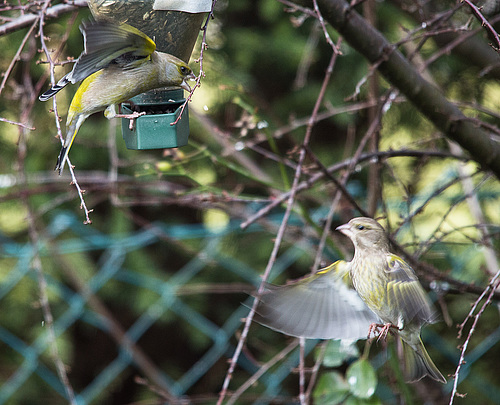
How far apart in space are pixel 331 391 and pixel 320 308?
15.5 inches

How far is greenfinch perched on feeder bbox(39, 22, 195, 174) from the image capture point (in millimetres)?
1632

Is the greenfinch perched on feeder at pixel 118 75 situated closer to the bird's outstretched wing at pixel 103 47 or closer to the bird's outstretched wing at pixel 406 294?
the bird's outstretched wing at pixel 103 47

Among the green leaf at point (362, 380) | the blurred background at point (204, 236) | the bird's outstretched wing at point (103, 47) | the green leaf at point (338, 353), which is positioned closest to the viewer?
the bird's outstretched wing at point (103, 47)

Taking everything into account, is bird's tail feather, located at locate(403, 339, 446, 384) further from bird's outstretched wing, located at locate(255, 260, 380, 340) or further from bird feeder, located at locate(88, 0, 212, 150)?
bird feeder, located at locate(88, 0, 212, 150)

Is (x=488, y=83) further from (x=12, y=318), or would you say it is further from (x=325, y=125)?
(x=12, y=318)

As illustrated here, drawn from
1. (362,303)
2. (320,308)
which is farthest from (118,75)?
(362,303)

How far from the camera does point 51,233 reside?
3.33 m

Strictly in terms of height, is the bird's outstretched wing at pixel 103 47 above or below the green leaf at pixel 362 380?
above

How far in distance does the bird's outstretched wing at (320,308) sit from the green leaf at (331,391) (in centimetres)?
33

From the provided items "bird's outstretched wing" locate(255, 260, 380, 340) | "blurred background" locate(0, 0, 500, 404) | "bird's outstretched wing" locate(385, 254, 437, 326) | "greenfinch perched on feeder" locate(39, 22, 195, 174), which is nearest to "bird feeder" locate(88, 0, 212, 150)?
"greenfinch perched on feeder" locate(39, 22, 195, 174)

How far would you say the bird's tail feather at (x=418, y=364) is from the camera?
189 centimetres

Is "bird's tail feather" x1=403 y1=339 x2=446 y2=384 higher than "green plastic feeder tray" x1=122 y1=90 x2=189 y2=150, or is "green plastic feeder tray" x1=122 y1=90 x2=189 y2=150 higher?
"green plastic feeder tray" x1=122 y1=90 x2=189 y2=150

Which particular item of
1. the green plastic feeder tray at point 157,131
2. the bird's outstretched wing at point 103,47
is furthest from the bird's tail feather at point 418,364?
the bird's outstretched wing at point 103,47

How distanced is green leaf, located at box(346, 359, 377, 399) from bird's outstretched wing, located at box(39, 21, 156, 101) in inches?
51.1
